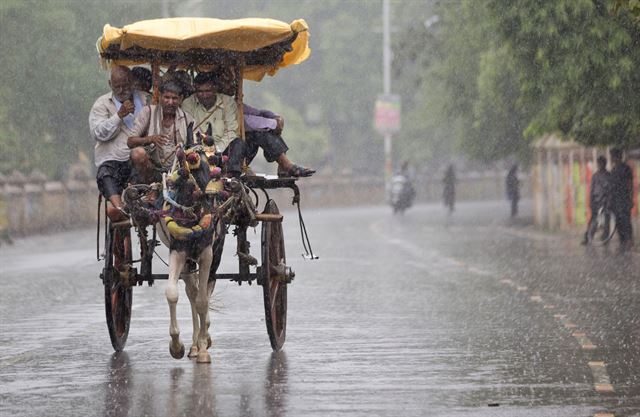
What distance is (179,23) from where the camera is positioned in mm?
11914

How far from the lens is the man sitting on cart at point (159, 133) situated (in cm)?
1166

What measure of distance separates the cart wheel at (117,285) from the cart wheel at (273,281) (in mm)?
1045

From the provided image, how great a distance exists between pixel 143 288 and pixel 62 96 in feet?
81.2

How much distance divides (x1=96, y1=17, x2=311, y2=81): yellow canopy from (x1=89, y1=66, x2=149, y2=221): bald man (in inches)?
9.9

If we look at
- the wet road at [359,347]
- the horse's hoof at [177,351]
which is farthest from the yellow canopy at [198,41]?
the horse's hoof at [177,351]

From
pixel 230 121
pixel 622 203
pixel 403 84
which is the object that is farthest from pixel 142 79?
pixel 403 84

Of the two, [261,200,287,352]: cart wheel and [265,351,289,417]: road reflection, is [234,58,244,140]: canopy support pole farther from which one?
[265,351,289,417]: road reflection

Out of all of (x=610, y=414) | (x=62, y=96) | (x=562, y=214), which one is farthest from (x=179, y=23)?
(x=62, y=96)

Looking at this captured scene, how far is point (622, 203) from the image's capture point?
28.2m

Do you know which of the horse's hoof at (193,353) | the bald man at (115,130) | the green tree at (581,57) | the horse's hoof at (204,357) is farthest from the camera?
the green tree at (581,57)

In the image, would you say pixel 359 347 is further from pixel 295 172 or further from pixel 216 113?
pixel 216 113

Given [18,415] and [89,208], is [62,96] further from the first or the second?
[18,415]

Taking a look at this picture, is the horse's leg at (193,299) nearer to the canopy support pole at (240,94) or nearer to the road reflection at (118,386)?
the road reflection at (118,386)

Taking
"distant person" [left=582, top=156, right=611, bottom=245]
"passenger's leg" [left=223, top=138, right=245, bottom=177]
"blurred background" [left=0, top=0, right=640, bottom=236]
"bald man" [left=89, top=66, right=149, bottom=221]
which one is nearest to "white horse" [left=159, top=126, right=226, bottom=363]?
"passenger's leg" [left=223, top=138, right=245, bottom=177]
